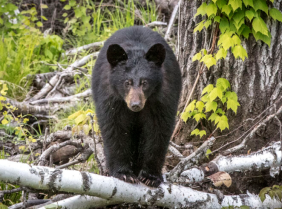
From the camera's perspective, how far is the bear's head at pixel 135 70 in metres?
3.25

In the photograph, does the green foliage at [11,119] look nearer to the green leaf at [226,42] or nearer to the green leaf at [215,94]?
the green leaf at [215,94]

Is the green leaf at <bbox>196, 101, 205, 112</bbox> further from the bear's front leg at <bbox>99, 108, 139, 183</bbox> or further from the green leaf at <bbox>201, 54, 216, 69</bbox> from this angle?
the bear's front leg at <bbox>99, 108, 139, 183</bbox>

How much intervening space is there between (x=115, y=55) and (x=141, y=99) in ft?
1.48

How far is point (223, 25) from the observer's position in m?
4.07

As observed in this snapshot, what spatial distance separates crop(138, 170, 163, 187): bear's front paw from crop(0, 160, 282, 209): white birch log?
9 centimetres

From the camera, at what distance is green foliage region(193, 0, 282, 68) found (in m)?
3.88

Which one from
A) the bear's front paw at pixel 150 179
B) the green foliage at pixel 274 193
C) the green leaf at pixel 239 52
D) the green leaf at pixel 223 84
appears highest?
the green leaf at pixel 239 52

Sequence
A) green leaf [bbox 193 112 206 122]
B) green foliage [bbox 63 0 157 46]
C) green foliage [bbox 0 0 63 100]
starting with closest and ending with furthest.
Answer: green leaf [bbox 193 112 206 122] < green foliage [bbox 0 0 63 100] < green foliage [bbox 63 0 157 46]

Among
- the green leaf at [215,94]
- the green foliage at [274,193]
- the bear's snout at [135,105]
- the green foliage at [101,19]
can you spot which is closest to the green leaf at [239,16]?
the green leaf at [215,94]

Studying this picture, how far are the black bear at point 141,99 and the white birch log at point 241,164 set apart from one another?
1.05 ft

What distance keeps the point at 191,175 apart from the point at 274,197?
2.56 feet

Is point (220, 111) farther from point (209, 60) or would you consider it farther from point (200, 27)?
point (200, 27)

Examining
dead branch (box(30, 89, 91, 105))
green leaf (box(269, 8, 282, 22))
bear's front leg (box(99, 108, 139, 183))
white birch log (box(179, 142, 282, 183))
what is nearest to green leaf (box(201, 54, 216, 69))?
green leaf (box(269, 8, 282, 22))

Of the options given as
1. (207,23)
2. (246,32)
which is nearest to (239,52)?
(246,32)
